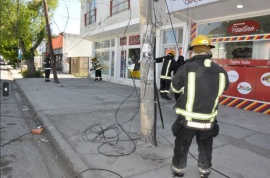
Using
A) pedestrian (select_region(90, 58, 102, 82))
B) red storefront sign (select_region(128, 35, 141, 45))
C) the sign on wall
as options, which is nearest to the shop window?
pedestrian (select_region(90, 58, 102, 82))

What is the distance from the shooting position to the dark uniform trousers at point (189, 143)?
3307 mm

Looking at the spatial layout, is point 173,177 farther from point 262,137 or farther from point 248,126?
point 248,126

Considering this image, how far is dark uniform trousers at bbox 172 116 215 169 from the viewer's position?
3307mm

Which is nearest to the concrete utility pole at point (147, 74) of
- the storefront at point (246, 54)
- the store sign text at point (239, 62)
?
the storefront at point (246, 54)

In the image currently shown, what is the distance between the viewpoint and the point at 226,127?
237 inches

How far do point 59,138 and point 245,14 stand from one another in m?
6.68

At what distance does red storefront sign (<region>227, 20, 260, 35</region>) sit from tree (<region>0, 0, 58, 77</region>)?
1592cm

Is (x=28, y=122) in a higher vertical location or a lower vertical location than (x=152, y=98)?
lower

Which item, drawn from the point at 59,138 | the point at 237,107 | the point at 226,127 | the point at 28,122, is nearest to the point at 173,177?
the point at 59,138

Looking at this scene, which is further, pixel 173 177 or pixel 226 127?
pixel 226 127

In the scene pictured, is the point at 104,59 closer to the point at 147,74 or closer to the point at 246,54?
the point at 246,54

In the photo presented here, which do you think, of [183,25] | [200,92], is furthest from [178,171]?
[183,25]

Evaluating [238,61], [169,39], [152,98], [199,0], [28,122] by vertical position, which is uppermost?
[199,0]

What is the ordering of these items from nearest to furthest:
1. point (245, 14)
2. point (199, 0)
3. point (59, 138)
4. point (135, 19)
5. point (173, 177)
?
point (173, 177)
point (59, 138)
point (199, 0)
point (245, 14)
point (135, 19)
